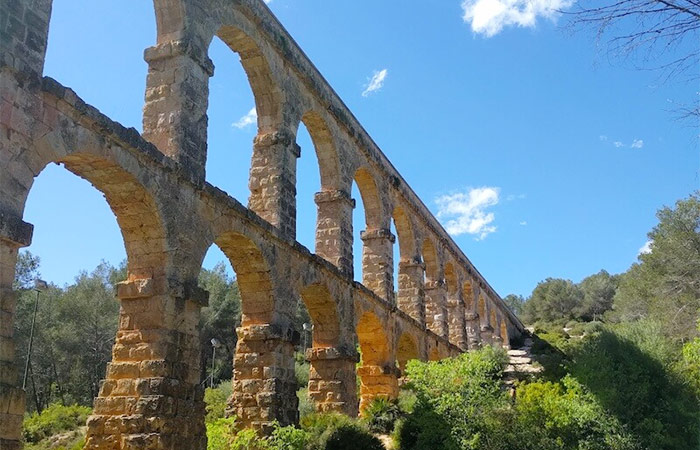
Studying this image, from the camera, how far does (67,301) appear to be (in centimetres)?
2938

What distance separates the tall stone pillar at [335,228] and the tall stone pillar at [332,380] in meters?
1.85

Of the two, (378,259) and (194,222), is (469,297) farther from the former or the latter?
(194,222)

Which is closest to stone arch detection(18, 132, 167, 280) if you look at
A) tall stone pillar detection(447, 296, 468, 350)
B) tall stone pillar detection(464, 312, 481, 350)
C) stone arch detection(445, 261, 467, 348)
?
stone arch detection(445, 261, 467, 348)

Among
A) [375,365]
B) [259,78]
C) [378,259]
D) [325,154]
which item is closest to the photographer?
[259,78]

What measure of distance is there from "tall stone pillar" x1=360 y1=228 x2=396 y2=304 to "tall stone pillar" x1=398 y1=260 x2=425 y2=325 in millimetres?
2392

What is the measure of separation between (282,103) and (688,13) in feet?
28.4

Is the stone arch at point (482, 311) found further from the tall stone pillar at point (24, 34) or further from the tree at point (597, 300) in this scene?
the tall stone pillar at point (24, 34)

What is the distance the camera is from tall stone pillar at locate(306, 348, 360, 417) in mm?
12414

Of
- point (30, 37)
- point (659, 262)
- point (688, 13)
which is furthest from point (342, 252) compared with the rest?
point (659, 262)

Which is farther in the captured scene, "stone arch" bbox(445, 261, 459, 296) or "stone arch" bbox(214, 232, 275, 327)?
"stone arch" bbox(445, 261, 459, 296)

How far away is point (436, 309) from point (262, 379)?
12.2 meters

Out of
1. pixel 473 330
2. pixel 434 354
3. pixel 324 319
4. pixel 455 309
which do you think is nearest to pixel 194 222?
pixel 324 319

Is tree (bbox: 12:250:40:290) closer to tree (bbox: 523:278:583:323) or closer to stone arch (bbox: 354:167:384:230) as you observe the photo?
stone arch (bbox: 354:167:384:230)

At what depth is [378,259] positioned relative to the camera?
54.9ft
